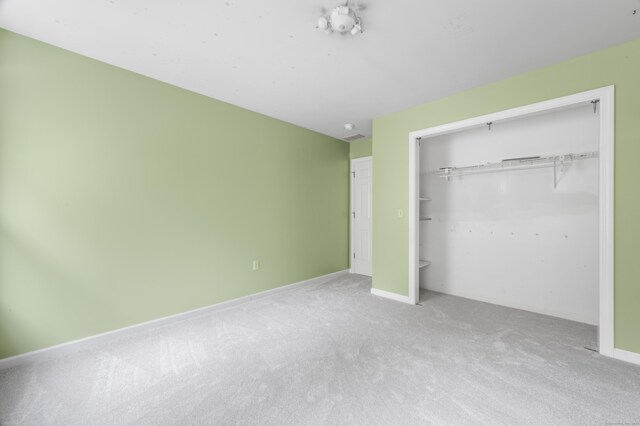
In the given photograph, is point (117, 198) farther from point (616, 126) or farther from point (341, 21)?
point (616, 126)

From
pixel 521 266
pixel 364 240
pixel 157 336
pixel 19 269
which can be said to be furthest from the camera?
pixel 364 240

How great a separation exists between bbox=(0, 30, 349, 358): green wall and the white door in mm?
1611

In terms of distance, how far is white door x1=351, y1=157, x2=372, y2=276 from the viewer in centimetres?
461

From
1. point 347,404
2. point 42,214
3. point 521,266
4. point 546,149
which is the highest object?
point 546,149

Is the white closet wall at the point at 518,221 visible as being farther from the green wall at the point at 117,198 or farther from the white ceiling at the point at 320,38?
the green wall at the point at 117,198

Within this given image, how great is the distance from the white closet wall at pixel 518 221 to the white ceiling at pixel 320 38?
94cm

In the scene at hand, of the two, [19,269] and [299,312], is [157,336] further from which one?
[299,312]

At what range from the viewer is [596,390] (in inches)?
66.4

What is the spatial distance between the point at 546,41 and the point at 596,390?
2558 mm

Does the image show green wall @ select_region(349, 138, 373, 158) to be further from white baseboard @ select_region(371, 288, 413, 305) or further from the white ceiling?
white baseboard @ select_region(371, 288, 413, 305)

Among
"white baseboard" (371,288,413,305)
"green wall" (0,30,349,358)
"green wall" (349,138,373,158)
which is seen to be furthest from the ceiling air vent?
"white baseboard" (371,288,413,305)

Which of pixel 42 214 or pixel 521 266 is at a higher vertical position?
pixel 42 214

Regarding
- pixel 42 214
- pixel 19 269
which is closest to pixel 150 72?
pixel 42 214

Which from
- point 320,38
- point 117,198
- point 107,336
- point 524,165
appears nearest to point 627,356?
point 524,165
